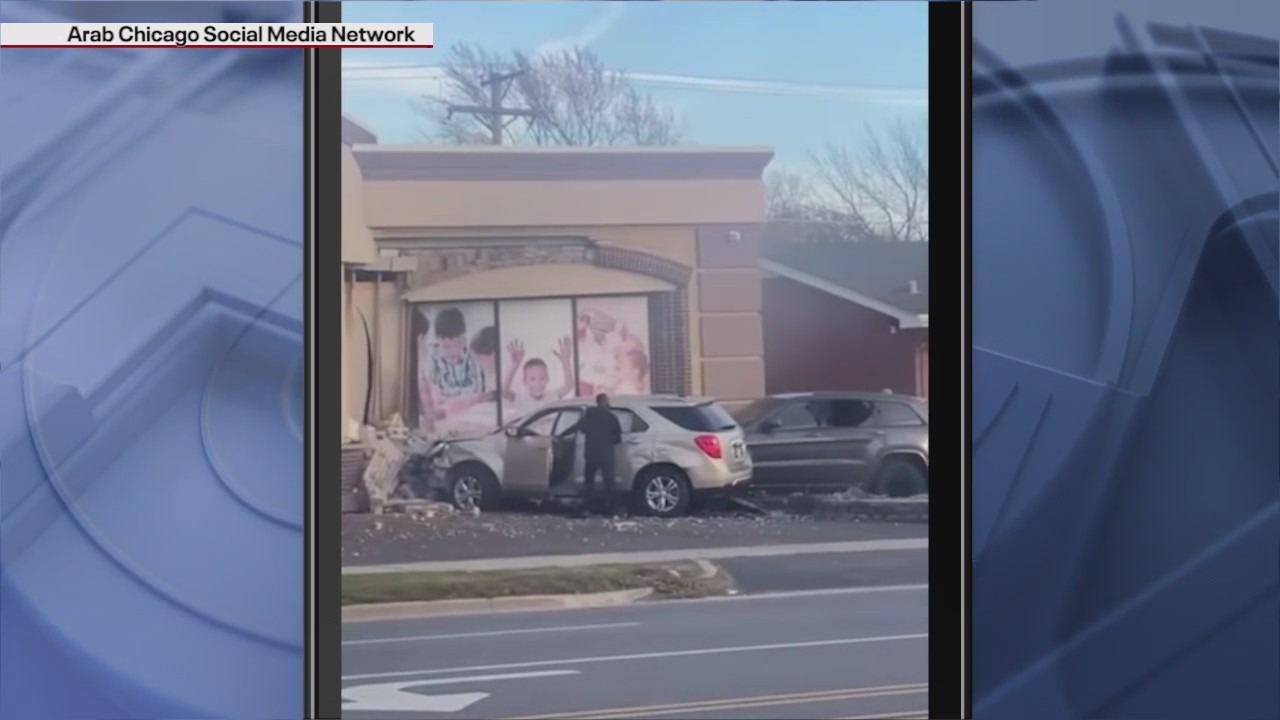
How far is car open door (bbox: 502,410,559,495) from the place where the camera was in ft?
11.0

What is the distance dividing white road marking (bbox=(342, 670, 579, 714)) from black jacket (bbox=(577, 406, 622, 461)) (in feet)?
2.02

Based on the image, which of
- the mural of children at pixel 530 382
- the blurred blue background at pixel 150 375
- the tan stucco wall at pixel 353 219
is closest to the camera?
the blurred blue background at pixel 150 375

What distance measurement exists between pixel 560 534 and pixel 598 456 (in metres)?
0.24

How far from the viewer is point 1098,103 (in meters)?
3.35

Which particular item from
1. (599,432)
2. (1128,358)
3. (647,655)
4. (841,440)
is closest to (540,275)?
(599,432)

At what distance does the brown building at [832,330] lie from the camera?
343cm

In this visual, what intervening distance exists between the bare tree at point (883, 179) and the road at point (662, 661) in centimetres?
105

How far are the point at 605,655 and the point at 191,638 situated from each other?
3.55ft

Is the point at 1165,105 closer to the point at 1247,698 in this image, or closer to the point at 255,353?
the point at 1247,698

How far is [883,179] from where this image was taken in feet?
11.4

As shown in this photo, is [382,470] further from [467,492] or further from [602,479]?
[602,479]

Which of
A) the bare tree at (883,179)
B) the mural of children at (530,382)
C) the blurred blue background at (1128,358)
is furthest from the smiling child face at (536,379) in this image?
the blurred blue background at (1128,358)

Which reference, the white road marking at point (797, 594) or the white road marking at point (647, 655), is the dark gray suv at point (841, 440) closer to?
the white road marking at point (797, 594)

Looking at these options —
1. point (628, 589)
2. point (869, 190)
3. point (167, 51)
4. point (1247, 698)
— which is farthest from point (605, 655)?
point (167, 51)
